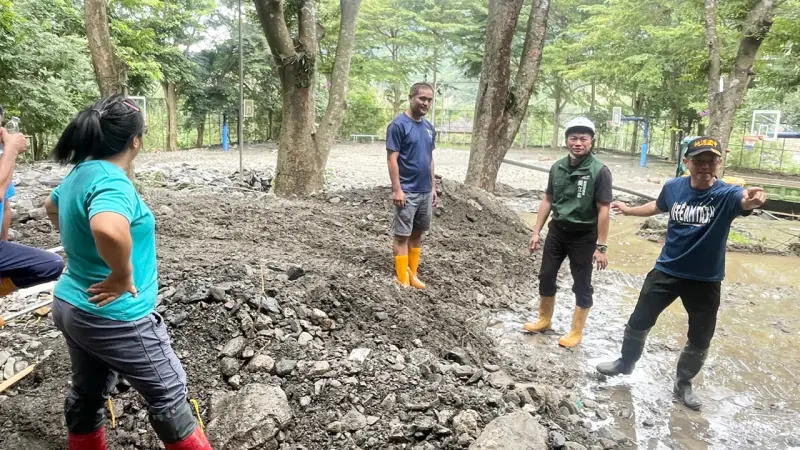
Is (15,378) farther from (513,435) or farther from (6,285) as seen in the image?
(513,435)

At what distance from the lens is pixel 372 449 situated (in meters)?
2.68

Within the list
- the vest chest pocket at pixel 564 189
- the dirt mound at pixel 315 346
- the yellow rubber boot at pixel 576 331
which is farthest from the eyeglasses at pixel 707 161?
the dirt mound at pixel 315 346

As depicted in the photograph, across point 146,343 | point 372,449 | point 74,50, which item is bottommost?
point 372,449

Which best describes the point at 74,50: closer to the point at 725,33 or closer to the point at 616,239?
the point at 616,239

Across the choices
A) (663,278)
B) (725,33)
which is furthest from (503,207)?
(725,33)

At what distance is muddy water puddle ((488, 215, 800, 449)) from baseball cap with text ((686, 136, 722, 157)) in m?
1.66

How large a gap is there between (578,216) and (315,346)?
2183 millimetres

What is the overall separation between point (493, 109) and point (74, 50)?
12528mm

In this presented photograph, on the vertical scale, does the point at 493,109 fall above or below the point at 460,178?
above

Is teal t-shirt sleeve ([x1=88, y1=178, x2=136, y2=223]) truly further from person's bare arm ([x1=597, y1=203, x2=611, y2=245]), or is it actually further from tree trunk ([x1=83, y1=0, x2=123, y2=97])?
tree trunk ([x1=83, y1=0, x2=123, y2=97])

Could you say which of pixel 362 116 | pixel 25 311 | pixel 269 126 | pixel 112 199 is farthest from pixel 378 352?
pixel 362 116

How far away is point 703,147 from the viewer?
3.41 m

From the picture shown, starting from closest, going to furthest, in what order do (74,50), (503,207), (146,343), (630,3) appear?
(146,343) → (503,207) → (74,50) → (630,3)

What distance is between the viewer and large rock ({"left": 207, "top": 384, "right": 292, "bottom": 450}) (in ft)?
8.39
